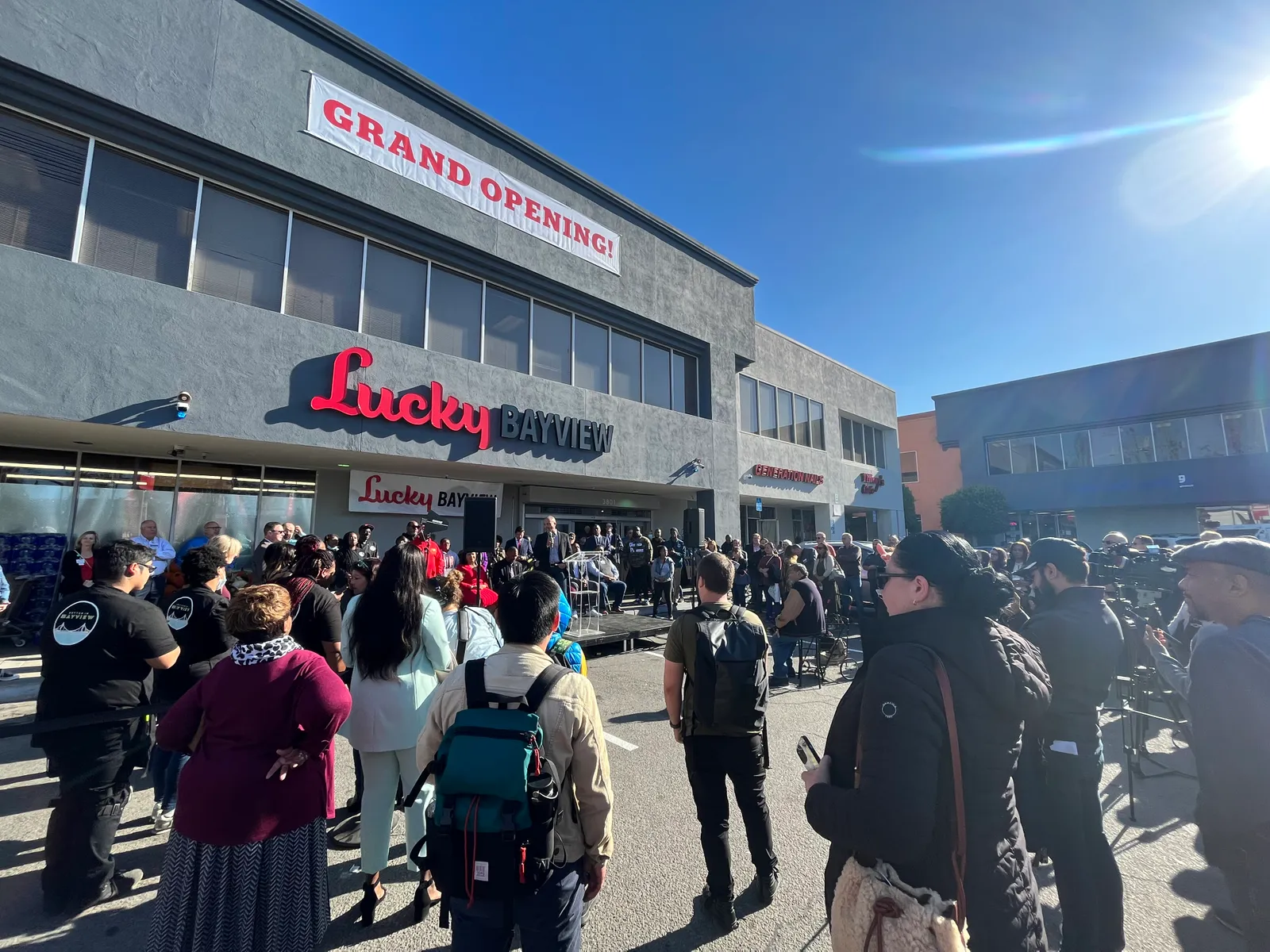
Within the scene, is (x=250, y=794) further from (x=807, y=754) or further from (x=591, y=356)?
(x=591, y=356)

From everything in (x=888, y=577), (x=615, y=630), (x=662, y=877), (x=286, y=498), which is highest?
(x=286, y=498)

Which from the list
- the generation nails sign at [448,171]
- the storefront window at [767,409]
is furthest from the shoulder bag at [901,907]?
the storefront window at [767,409]

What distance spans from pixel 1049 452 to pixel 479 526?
1500 inches

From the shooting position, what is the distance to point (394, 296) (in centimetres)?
1139

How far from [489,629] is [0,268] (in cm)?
888

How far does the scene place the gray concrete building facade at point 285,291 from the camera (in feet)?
26.0

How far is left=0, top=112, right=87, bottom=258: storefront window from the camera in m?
7.70

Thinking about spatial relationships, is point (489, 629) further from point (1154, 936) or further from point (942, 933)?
point (1154, 936)

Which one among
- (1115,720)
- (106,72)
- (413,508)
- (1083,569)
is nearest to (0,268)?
(106,72)

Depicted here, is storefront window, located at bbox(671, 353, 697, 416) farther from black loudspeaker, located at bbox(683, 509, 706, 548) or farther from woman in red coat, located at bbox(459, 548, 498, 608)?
woman in red coat, located at bbox(459, 548, 498, 608)

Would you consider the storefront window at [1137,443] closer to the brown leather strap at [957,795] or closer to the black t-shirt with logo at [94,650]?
the brown leather strap at [957,795]

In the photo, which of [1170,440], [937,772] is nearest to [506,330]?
[937,772]

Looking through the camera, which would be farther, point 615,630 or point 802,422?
point 802,422

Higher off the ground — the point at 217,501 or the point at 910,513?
the point at 910,513
